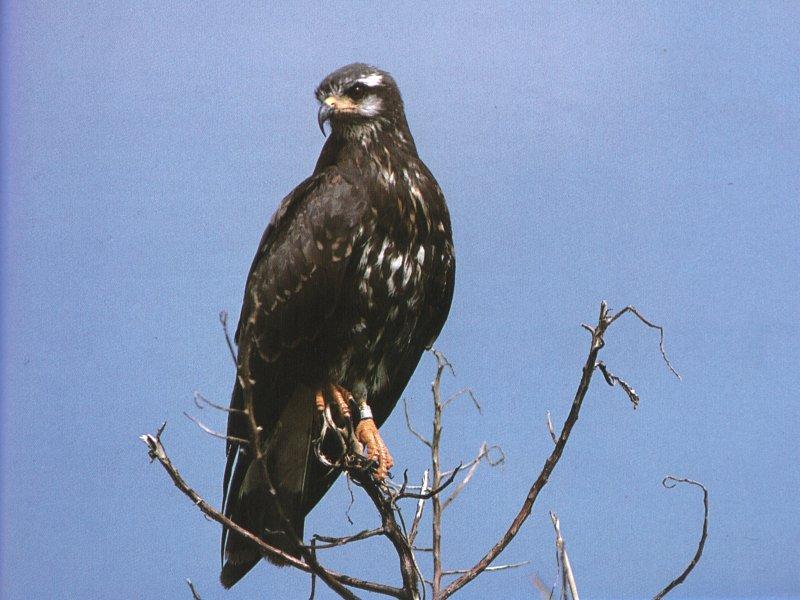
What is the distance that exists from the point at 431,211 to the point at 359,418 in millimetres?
672

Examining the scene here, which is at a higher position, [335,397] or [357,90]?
[357,90]

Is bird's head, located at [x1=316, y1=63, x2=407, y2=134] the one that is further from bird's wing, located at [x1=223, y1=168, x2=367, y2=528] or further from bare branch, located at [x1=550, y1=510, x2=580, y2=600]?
bare branch, located at [x1=550, y1=510, x2=580, y2=600]

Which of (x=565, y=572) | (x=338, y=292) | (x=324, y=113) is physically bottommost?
(x=565, y=572)

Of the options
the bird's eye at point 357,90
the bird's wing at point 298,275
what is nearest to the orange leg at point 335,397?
the bird's wing at point 298,275

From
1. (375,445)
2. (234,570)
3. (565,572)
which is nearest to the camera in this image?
(565,572)

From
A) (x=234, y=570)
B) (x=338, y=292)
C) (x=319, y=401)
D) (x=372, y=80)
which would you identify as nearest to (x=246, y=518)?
(x=234, y=570)

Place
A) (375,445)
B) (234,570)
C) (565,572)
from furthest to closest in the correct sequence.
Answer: (234,570) < (375,445) < (565,572)

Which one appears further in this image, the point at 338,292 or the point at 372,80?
the point at 372,80

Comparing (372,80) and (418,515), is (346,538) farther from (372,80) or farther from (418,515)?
(372,80)

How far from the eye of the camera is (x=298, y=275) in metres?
2.93

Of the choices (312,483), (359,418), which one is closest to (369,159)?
(359,418)

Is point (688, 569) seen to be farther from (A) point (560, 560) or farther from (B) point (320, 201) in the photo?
(B) point (320, 201)

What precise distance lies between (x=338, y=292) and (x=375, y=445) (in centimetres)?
46

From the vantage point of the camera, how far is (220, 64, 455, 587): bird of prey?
9.61ft
